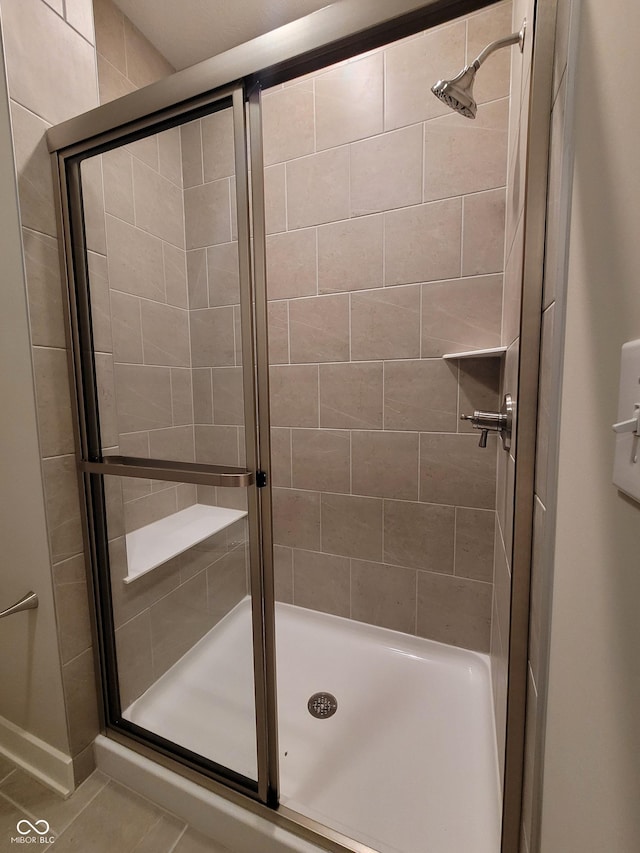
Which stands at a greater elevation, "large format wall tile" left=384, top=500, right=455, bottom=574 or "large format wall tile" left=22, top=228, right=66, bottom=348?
"large format wall tile" left=22, top=228, right=66, bottom=348

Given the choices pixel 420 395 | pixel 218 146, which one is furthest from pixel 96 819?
pixel 218 146

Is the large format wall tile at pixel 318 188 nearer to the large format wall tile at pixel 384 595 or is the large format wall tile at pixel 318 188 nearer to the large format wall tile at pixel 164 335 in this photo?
the large format wall tile at pixel 164 335

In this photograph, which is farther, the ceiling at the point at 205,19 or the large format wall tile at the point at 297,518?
the large format wall tile at the point at 297,518

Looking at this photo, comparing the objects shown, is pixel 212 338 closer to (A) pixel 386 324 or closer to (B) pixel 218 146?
(B) pixel 218 146

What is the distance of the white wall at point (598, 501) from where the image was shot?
31 cm

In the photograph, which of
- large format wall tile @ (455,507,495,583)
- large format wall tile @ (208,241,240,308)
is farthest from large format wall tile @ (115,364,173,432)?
large format wall tile @ (455,507,495,583)

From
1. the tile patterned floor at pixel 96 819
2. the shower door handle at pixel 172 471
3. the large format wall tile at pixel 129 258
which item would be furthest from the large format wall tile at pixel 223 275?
the tile patterned floor at pixel 96 819

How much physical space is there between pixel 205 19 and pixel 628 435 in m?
1.90

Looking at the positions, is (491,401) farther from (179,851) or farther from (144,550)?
(179,851)

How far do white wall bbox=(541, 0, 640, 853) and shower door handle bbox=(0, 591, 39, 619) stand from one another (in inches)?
47.5

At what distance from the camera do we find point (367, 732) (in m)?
1.15

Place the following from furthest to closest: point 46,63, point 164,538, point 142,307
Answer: point 164,538
point 142,307
point 46,63

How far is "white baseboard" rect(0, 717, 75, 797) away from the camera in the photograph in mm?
1011

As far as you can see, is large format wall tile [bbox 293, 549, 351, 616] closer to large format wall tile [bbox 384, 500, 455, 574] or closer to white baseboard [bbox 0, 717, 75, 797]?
large format wall tile [bbox 384, 500, 455, 574]
